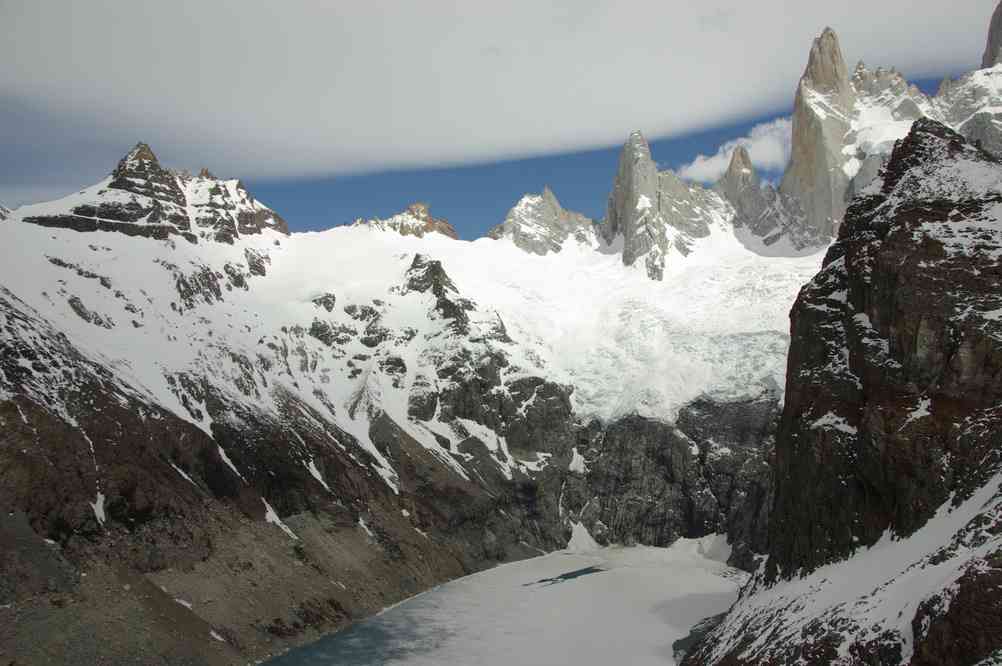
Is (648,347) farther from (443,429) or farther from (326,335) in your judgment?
(326,335)

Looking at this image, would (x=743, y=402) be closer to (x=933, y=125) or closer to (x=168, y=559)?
(x=933, y=125)

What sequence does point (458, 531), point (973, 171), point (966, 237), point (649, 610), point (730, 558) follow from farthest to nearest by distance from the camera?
point (730, 558) → point (458, 531) → point (649, 610) → point (973, 171) → point (966, 237)

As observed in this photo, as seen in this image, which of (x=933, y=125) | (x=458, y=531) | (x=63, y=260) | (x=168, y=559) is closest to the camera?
(x=933, y=125)

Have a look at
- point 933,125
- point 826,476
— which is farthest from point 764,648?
point 933,125

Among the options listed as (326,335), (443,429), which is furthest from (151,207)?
(443,429)

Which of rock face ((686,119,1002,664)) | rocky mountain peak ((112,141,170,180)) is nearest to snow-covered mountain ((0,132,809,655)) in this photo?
rocky mountain peak ((112,141,170,180))

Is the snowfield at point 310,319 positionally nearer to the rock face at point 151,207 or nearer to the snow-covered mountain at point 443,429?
the snow-covered mountain at point 443,429
